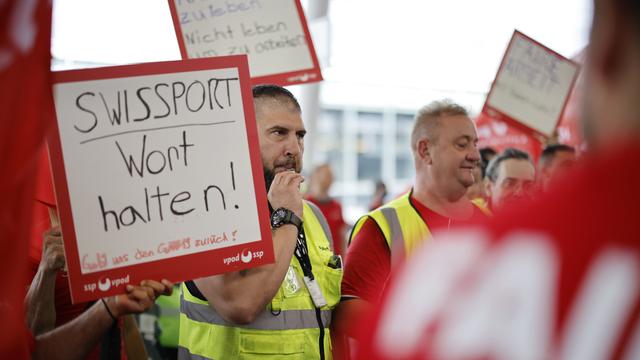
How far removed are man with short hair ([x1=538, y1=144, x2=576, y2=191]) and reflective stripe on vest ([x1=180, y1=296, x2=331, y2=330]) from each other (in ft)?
8.38

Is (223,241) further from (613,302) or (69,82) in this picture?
(613,302)

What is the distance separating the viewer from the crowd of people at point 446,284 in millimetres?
492

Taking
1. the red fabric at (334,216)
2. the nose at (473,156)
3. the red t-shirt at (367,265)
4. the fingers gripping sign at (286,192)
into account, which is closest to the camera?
the fingers gripping sign at (286,192)

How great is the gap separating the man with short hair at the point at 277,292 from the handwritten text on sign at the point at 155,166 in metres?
0.16

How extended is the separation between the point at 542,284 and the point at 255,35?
2.18 metres

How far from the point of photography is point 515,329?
1.71ft

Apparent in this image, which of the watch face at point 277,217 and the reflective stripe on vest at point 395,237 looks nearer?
the watch face at point 277,217

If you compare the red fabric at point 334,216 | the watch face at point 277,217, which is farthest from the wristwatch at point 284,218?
the red fabric at point 334,216

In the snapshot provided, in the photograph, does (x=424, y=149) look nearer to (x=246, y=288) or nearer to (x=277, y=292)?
(x=277, y=292)

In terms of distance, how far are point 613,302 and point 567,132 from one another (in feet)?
17.0

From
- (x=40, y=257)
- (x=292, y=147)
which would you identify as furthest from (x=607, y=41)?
(x=40, y=257)

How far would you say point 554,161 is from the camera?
158 inches

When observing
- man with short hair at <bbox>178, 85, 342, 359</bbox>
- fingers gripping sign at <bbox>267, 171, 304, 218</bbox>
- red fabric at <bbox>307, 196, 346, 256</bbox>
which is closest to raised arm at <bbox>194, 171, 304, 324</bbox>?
man with short hair at <bbox>178, 85, 342, 359</bbox>

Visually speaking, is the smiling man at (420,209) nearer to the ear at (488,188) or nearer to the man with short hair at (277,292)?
the man with short hair at (277,292)
